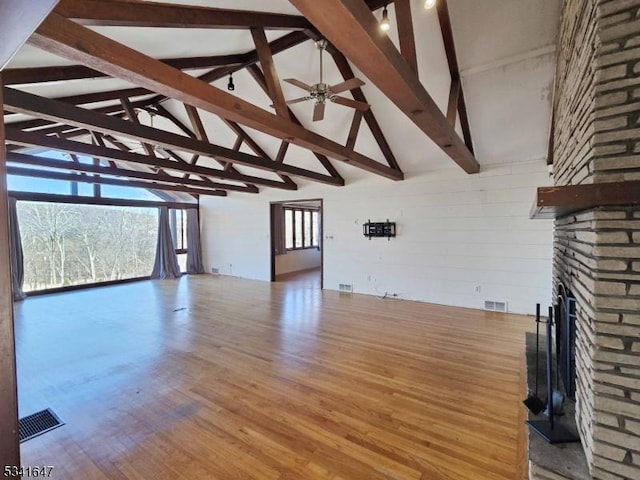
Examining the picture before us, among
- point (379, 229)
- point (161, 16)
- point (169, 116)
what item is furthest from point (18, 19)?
point (169, 116)

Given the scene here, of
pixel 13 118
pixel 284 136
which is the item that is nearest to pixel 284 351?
pixel 284 136

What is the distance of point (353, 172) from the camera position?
6887mm

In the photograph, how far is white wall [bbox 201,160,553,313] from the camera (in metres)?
5.09

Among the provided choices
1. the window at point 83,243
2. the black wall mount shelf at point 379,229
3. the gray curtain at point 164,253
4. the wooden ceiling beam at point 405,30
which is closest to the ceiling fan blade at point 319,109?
the wooden ceiling beam at point 405,30

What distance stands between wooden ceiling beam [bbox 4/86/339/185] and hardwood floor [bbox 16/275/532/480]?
260cm

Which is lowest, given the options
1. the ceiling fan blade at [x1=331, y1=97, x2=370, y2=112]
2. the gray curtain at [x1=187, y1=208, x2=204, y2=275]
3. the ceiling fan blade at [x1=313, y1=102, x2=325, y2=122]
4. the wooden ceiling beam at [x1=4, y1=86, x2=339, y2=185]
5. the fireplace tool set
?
the fireplace tool set

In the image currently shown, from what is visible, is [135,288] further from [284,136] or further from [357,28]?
[357,28]

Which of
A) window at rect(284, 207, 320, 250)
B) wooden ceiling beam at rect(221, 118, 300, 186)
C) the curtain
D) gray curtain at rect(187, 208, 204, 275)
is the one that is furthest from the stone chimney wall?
gray curtain at rect(187, 208, 204, 275)

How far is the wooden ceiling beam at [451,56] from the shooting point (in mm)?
3115

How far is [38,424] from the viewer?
7.67 feet

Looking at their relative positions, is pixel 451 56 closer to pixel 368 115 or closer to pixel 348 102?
pixel 348 102

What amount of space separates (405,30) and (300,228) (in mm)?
8684

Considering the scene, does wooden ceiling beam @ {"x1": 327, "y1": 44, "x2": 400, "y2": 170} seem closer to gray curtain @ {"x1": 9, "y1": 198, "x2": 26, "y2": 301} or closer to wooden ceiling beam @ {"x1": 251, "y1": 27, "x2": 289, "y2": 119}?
wooden ceiling beam @ {"x1": 251, "y1": 27, "x2": 289, "y2": 119}

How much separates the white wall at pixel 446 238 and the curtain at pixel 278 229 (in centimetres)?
76
